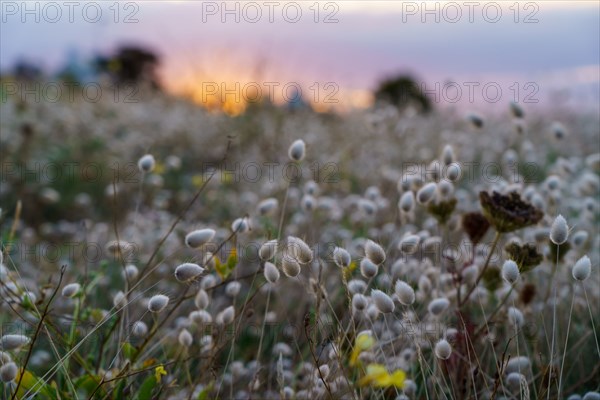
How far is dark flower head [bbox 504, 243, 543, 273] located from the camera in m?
1.74

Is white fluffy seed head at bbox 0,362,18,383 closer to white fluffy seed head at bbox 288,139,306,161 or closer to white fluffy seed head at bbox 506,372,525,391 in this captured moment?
white fluffy seed head at bbox 288,139,306,161

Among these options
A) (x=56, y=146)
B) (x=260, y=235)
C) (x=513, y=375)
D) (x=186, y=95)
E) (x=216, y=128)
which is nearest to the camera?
(x=513, y=375)

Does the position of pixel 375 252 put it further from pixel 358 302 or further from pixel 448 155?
pixel 448 155

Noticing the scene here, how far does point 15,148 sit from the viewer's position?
5.49 metres

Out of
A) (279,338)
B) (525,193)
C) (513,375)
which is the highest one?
(525,193)

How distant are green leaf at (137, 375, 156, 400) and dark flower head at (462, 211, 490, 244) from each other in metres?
0.97

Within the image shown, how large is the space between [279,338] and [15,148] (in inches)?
147

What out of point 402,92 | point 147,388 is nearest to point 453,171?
point 147,388

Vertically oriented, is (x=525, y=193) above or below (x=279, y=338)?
above

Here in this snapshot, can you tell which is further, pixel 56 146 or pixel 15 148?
pixel 56 146

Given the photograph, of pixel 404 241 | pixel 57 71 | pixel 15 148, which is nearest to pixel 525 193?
pixel 404 241

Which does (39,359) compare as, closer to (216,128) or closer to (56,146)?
(56,146)

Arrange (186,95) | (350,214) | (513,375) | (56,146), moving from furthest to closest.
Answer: (186,95) < (56,146) < (350,214) < (513,375)

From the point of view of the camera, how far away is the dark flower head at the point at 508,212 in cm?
179
